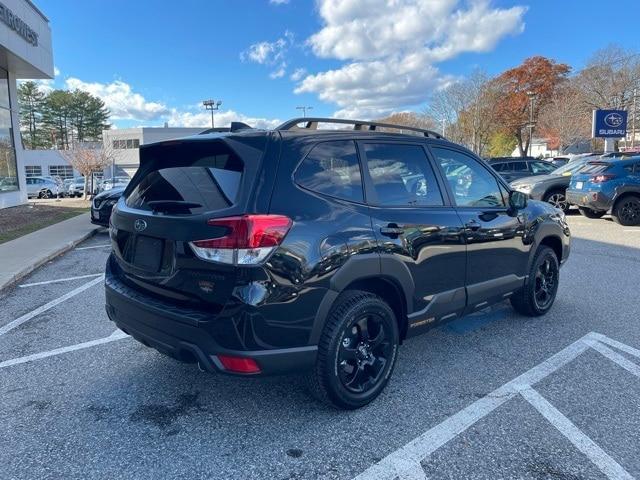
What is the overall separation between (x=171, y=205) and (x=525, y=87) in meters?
68.2

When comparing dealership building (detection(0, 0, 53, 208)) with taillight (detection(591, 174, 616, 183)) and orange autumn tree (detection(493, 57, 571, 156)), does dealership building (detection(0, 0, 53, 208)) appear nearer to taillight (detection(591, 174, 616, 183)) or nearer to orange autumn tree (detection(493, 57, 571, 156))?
taillight (detection(591, 174, 616, 183))

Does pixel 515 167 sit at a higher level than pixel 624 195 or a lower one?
higher

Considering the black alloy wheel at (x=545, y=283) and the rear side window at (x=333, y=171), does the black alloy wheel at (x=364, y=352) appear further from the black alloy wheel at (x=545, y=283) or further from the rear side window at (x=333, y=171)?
the black alloy wheel at (x=545, y=283)

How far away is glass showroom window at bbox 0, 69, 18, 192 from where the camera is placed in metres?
17.4

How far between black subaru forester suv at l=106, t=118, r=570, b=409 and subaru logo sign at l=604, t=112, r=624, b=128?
28.2 metres

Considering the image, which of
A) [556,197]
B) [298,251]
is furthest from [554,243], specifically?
[556,197]

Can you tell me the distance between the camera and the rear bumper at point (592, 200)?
445 inches

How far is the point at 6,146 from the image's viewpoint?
17.8 meters

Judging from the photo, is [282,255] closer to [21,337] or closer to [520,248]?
[520,248]

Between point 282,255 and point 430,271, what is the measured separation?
1349 millimetres

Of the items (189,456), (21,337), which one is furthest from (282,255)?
(21,337)

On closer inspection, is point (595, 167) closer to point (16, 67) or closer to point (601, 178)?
point (601, 178)

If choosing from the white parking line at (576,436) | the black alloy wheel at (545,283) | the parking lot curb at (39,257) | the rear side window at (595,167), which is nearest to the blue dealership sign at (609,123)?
the rear side window at (595,167)

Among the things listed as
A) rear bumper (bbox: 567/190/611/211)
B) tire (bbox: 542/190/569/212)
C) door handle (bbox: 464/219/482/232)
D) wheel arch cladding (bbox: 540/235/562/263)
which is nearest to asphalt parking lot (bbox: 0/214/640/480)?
wheel arch cladding (bbox: 540/235/562/263)
